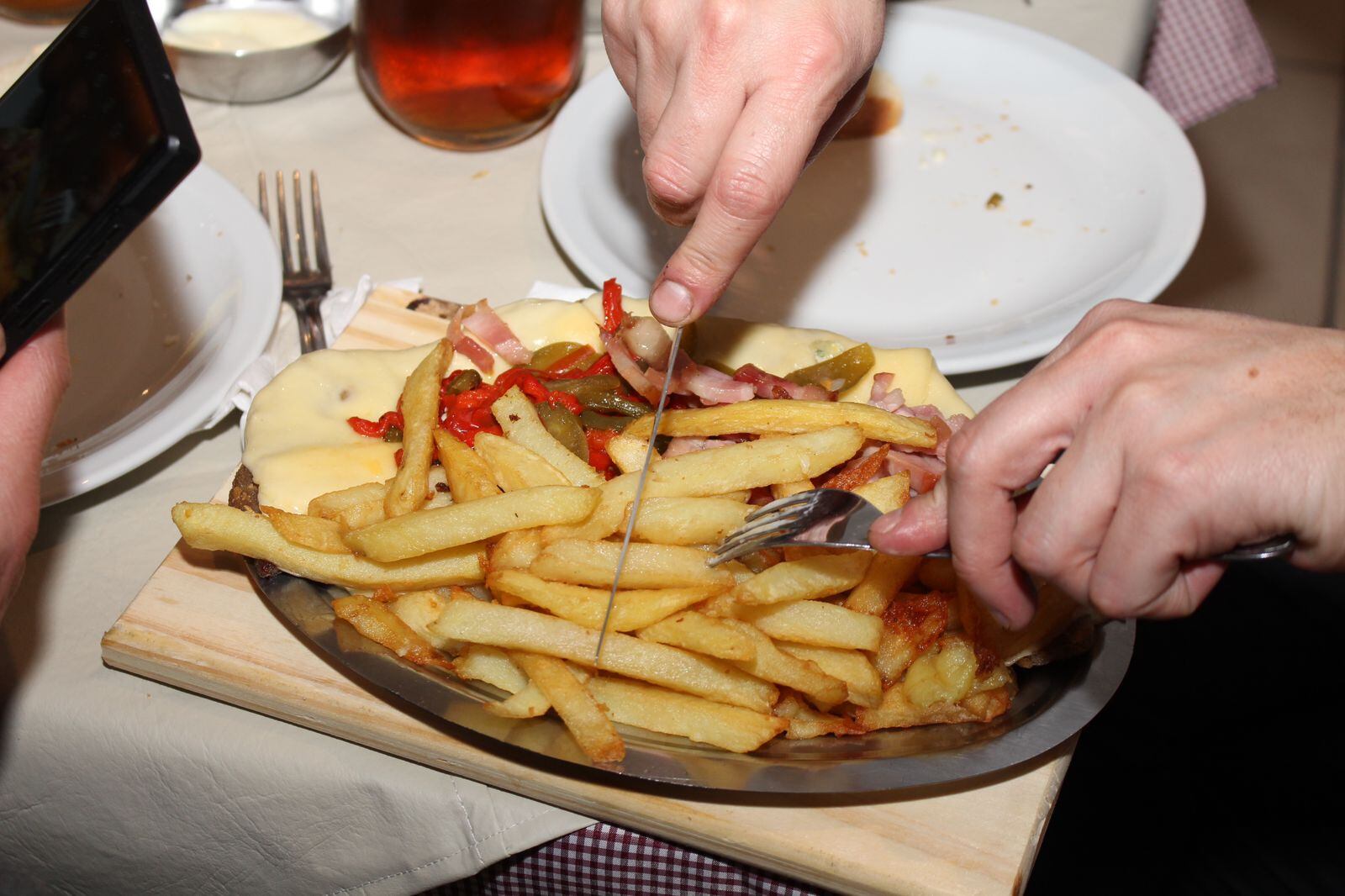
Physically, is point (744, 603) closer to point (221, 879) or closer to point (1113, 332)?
point (1113, 332)

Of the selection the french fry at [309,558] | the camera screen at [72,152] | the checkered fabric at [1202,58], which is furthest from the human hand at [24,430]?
the checkered fabric at [1202,58]

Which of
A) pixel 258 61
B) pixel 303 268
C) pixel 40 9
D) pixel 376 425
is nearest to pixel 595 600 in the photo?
pixel 376 425

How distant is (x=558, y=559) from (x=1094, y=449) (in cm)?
71

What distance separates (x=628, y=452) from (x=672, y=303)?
24cm

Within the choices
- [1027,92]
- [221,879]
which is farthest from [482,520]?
[1027,92]

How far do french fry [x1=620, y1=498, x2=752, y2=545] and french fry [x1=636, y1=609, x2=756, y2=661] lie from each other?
115 mm

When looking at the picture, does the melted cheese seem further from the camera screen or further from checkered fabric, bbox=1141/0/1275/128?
checkered fabric, bbox=1141/0/1275/128

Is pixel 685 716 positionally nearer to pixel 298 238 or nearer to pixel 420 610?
pixel 420 610

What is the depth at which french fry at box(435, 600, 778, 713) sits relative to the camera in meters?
A: 1.54

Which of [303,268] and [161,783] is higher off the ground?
[303,268]

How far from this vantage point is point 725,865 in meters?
1.75

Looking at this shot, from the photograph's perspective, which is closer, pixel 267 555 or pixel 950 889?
pixel 950 889

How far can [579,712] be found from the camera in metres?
1.51

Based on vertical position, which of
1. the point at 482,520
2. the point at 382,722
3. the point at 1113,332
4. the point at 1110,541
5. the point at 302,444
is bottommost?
the point at 382,722
